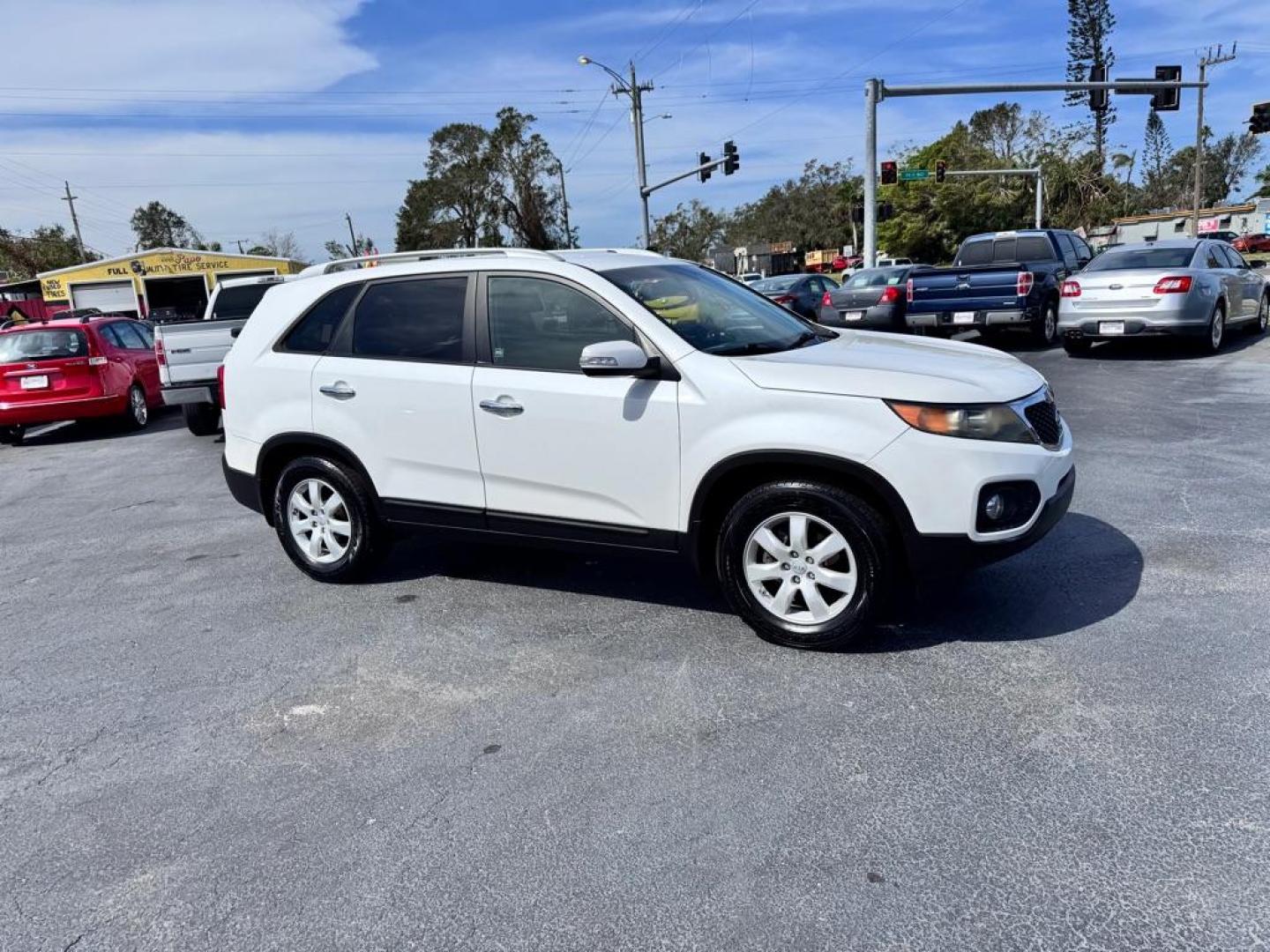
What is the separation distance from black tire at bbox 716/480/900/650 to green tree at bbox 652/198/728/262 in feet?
274

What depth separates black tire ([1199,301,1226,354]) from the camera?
12.0m

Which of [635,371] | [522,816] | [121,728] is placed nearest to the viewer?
[522,816]

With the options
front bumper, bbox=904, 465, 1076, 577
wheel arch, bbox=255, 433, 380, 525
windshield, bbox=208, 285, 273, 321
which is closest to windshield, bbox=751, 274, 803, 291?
windshield, bbox=208, 285, 273, 321

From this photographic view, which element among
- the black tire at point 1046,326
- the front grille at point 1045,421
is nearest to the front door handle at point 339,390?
the front grille at point 1045,421

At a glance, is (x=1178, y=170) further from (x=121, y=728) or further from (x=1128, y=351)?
(x=121, y=728)

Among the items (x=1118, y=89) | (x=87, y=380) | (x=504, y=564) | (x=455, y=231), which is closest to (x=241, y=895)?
(x=504, y=564)

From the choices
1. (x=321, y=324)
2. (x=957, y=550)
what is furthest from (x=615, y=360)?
(x=321, y=324)

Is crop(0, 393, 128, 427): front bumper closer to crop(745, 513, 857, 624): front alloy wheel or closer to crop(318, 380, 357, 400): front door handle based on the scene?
A: crop(318, 380, 357, 400): front door handle

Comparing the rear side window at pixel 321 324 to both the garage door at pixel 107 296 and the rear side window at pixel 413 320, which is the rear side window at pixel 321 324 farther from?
the garage door at pixel 107 296

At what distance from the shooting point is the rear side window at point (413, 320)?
476 centimetres

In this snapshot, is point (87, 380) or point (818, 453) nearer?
point (818, 453)

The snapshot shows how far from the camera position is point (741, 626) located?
4.40 meters

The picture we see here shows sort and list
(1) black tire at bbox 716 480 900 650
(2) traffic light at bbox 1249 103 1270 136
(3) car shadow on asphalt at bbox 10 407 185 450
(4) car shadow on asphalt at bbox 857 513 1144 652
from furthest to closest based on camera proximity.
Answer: (2) traffic light at bbox 1249 103 1270 136 → (3) car shadow on asphalt at bbox 10 407 185 450 → (4) car shadow on asphalt at bbox 857 513 1144 652 → (1) black tire at bbox 716 480 900 650

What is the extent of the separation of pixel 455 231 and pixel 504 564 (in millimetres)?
56847
